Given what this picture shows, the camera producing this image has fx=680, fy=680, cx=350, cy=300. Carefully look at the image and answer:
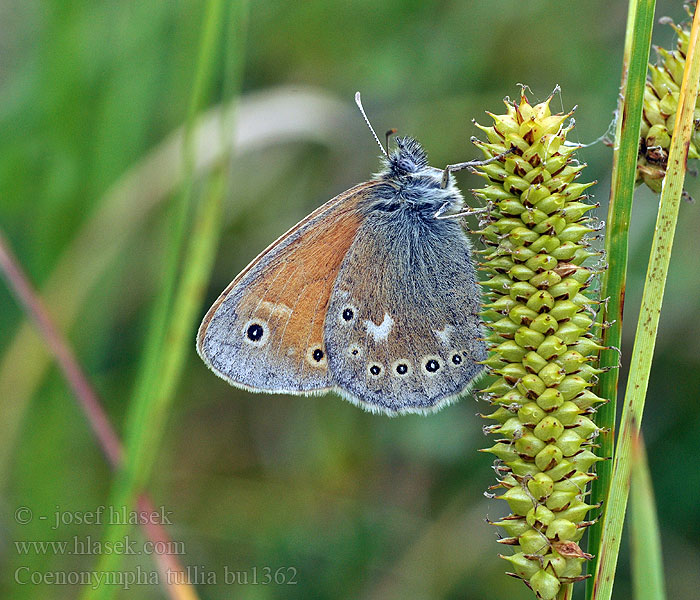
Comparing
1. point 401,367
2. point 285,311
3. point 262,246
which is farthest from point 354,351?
point 262,246

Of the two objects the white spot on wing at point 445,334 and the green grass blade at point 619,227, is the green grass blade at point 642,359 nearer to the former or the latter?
the green grass blade at point 619,227

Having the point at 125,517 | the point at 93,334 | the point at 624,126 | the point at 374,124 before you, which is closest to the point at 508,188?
the point at 624,126

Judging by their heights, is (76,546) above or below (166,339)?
below

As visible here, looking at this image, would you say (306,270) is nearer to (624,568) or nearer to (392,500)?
(392,500)

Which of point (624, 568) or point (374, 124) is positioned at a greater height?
point (374, 124)

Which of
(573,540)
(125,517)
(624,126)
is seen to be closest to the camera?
(573,540)

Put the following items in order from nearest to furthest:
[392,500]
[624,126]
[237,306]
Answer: [624,126]
[237,306]
[392,500]

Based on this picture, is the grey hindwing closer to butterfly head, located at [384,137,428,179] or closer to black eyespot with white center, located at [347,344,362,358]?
black eyespot with white center, located at [347,344,362,358]

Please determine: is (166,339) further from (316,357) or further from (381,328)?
(381,328)
